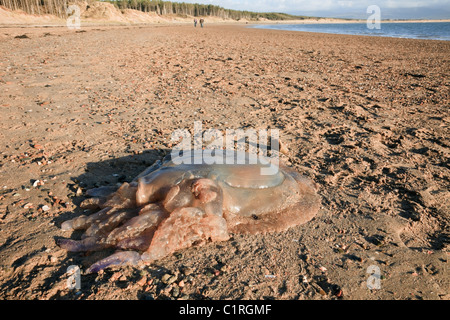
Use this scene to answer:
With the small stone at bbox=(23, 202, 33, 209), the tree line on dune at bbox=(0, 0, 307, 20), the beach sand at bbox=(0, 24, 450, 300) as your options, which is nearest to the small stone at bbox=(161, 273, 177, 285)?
the beach sand at bbox=(0, 24, 450, 300)

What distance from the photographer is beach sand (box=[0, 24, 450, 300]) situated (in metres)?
2.24

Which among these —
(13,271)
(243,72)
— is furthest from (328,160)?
(243,72)

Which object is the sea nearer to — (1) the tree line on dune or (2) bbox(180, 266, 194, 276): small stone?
(2) bbox(180, 266, 194, 276): small stone

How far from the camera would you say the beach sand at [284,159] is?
224cm

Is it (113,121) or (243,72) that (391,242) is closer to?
(113,121)

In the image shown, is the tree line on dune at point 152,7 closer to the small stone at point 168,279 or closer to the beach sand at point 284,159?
the beach sand at point 284,159

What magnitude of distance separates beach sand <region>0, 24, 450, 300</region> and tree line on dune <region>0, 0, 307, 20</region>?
34508mm

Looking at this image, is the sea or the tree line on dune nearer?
the sea

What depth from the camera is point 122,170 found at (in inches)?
155

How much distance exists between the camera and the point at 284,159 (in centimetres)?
427

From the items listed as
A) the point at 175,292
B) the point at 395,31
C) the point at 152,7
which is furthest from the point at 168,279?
the point at 152,7

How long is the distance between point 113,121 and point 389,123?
5.47 m

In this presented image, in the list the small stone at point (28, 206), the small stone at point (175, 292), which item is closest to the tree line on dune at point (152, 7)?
the small stone at point (28, 206)

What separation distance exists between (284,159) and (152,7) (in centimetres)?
7363
